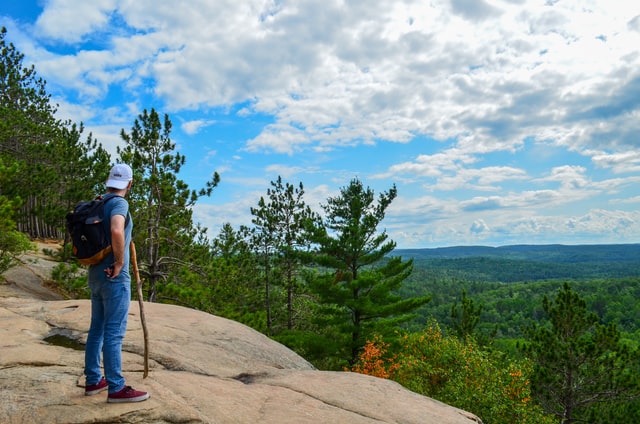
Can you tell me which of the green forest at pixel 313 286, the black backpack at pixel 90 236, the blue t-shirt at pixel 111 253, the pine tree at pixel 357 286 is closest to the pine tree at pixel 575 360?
the green forest at pixel 313 286

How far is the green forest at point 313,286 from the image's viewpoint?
49.3ft

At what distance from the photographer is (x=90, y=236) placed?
407cm

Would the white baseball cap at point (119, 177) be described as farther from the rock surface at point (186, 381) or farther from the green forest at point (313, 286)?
the green forest at point (313, 286)

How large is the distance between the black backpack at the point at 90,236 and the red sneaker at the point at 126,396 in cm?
127

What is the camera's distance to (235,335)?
8.28m

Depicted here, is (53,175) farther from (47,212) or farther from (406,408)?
(406,408)

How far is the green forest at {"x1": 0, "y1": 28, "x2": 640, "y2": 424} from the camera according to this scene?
15041 millimetres

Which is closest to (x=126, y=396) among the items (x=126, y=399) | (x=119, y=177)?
(x=126, y=399)

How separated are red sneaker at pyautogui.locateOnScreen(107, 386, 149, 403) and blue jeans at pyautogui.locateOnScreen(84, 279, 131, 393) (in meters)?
0.04

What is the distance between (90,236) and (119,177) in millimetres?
648

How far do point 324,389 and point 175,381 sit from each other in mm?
2089

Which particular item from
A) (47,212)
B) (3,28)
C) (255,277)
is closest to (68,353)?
(47,212)

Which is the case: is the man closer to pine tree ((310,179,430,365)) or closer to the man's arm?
the man's arm

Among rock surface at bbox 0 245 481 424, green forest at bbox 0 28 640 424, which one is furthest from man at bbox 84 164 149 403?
green forest at bbox 0 28 640 424
